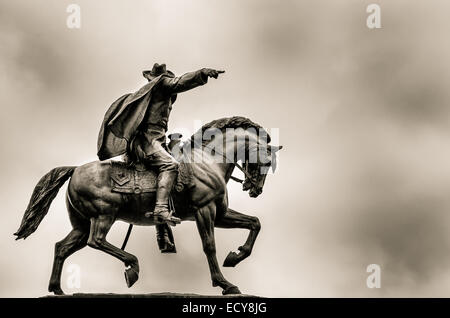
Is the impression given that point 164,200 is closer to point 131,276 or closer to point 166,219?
point 166,219

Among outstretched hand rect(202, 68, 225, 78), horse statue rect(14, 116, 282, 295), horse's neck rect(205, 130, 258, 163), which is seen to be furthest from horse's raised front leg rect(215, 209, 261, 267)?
outstretched hand rect(202, 68, 225, 78)

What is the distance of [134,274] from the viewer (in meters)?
19.4

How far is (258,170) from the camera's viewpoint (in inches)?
810

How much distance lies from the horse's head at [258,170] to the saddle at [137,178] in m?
1.23

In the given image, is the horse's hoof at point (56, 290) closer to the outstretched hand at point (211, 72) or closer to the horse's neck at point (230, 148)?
the horse's neck at point (230, 148)

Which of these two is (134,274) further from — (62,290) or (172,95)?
(172,95)

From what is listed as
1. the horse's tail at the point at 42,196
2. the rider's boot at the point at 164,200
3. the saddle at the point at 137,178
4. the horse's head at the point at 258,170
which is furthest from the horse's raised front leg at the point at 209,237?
the horse's tail at the point at 42,196

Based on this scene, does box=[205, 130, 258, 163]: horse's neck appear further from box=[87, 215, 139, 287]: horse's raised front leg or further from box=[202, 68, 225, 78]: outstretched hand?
box=[87, 215, 139, 287]: horse's raised front leg

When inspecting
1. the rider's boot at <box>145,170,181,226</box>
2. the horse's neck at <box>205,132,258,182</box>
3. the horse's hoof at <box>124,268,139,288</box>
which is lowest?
the horse's hoof at <box>124,268,139,288</box>

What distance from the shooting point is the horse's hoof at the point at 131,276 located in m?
19.4

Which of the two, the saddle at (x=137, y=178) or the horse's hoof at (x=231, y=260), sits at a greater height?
the saddle at (x=137, y=178)

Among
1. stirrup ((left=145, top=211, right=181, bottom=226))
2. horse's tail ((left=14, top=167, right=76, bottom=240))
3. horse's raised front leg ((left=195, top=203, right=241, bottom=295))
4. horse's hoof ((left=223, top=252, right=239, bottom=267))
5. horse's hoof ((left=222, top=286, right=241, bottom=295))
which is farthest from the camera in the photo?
horse's hoof ((left=223, top=252, right=239, bottom=267))

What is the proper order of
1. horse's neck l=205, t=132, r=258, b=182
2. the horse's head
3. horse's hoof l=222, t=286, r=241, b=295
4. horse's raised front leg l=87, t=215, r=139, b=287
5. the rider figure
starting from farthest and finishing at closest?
1. the horse's head
2. horse's neck l=205, t=132, r=258, b=182
3. the rider figure
4. horse's hoof l=222, t=286, r=241, b=295
5. horse's raised front leg l=87, t=215, r=139, b=287

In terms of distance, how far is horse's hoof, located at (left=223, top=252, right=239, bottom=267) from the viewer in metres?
20.2
